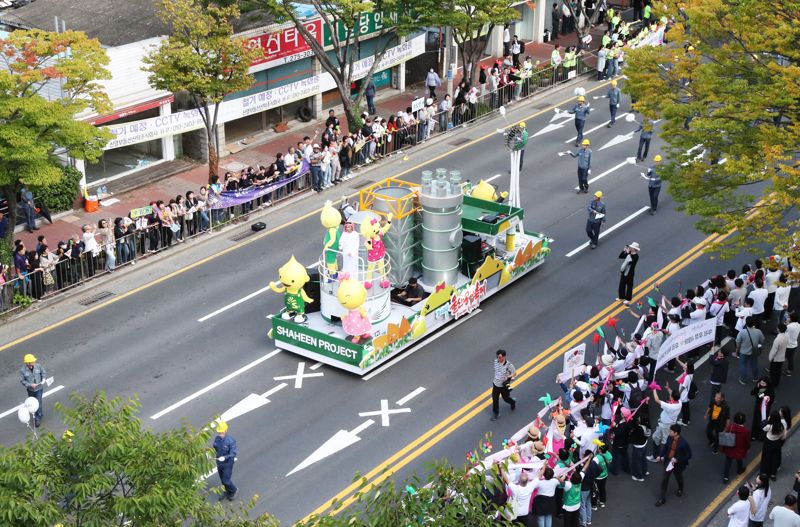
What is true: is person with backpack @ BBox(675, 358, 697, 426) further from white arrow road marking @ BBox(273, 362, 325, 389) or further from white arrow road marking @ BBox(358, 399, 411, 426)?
white arrow road marking @ BBox(273, 362, 325, 389)

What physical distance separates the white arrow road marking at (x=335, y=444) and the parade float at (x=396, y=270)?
2.03 meters

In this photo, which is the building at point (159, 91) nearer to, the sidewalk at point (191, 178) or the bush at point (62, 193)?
the sidewalk at point (191, 178)

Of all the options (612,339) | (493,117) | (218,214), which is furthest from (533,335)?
(493,117)

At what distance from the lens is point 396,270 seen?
27.6 meters

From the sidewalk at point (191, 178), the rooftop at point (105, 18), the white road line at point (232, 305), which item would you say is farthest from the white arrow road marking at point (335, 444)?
the rooftop at point (105, 18)

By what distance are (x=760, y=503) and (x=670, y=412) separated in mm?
2699

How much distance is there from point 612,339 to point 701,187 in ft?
14.7

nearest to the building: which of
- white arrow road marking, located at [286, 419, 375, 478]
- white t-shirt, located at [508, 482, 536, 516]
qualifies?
white arrow road marking, located at [286, 419, 375, 478]

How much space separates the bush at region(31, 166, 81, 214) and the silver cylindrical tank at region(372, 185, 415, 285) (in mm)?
12125

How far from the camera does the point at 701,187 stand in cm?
2552

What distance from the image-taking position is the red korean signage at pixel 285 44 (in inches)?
1585

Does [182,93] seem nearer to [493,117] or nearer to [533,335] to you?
[493,117]

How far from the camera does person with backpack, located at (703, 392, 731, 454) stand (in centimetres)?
2170

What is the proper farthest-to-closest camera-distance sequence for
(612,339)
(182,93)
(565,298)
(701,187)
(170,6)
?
(182,93) < (170,6) < (565,298) < (612,339) < (701,187)
